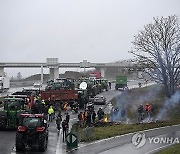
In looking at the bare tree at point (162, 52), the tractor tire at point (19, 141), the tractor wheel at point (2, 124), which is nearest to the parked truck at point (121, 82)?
the bare tree at point (162, 52)

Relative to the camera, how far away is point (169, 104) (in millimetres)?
38062

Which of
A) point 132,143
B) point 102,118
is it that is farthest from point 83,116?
point 132,143

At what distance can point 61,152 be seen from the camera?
18781mm

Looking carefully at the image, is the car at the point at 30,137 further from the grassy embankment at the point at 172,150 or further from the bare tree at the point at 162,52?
the bare tree at the point at 162,52

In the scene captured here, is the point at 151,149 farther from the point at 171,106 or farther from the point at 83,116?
the point at 171,106

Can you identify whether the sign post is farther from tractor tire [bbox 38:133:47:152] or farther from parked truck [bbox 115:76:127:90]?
parked truck [bbox 115:76:127:90]

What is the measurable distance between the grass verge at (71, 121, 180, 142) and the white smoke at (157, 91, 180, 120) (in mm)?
4852

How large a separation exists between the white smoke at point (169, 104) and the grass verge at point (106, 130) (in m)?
4.85

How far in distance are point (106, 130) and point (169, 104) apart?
1513 cm

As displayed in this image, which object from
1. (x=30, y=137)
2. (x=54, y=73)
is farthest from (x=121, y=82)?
(x=30, y=137)

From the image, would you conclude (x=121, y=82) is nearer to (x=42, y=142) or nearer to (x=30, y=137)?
(x=42, y=142)

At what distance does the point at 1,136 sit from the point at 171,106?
20.7 meters

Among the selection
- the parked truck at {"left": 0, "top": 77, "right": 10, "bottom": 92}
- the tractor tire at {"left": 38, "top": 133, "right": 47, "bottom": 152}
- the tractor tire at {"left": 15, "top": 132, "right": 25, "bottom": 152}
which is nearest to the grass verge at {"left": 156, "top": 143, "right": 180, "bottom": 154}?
the tractor tire at {"left": 38, "top": 133, "right": 47, "bottom": 152}

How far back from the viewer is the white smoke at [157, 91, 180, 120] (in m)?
34.3
